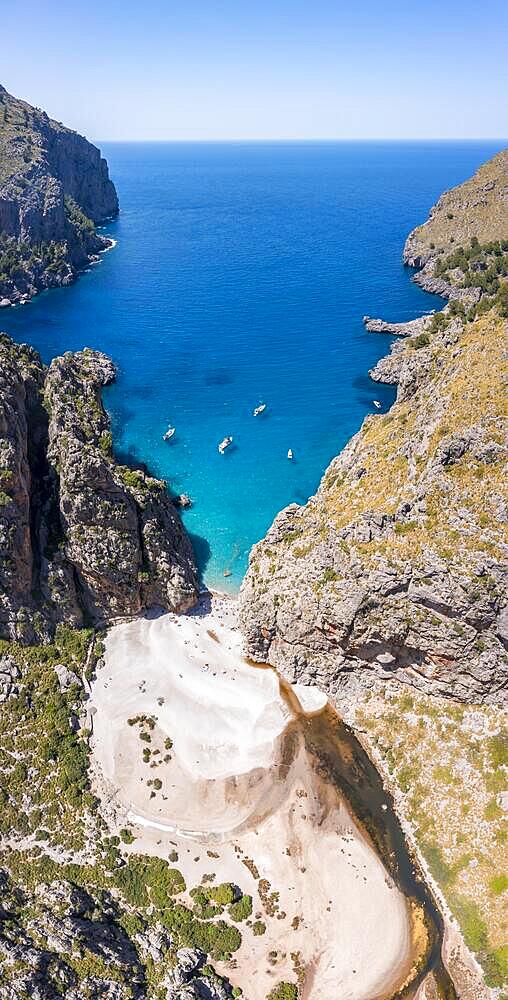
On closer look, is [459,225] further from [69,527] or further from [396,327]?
[69,527]

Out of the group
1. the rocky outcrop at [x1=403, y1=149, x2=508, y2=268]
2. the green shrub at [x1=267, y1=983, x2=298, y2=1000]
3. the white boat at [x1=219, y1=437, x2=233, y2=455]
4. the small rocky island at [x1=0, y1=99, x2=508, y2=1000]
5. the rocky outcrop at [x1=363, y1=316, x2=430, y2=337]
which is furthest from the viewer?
the rocky outcrop at [x1=403, y1=149, x2=508, y2=268]

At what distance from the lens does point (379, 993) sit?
129 ft

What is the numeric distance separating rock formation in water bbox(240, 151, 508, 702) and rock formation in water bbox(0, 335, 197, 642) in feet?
37.2

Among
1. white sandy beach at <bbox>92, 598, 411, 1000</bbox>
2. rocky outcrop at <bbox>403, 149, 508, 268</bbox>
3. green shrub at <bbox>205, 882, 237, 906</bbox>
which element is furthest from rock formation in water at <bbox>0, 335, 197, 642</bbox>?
rocky outcrop at <bbox>403, 149, 508, 268</bbox>

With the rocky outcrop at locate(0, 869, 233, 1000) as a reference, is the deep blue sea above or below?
above

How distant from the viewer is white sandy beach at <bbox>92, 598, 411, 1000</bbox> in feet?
133

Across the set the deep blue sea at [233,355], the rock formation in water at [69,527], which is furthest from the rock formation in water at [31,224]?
the rock formation in water at [69,527]

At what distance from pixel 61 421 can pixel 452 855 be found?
56.6 metres

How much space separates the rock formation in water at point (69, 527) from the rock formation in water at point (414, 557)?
11341 mm

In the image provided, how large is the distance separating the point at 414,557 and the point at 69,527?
35.1 metres

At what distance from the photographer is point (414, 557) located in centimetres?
5053

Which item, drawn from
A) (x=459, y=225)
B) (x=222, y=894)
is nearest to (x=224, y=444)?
(x=222, y=894)

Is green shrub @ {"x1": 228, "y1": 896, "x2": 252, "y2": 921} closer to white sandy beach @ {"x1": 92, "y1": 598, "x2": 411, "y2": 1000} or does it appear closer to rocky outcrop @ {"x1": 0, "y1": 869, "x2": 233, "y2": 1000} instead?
white sandy beach @ {"x1": 92, "y1": 598, "x2": 411, "y2": 1000}

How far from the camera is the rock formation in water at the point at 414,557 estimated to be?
4919cm
